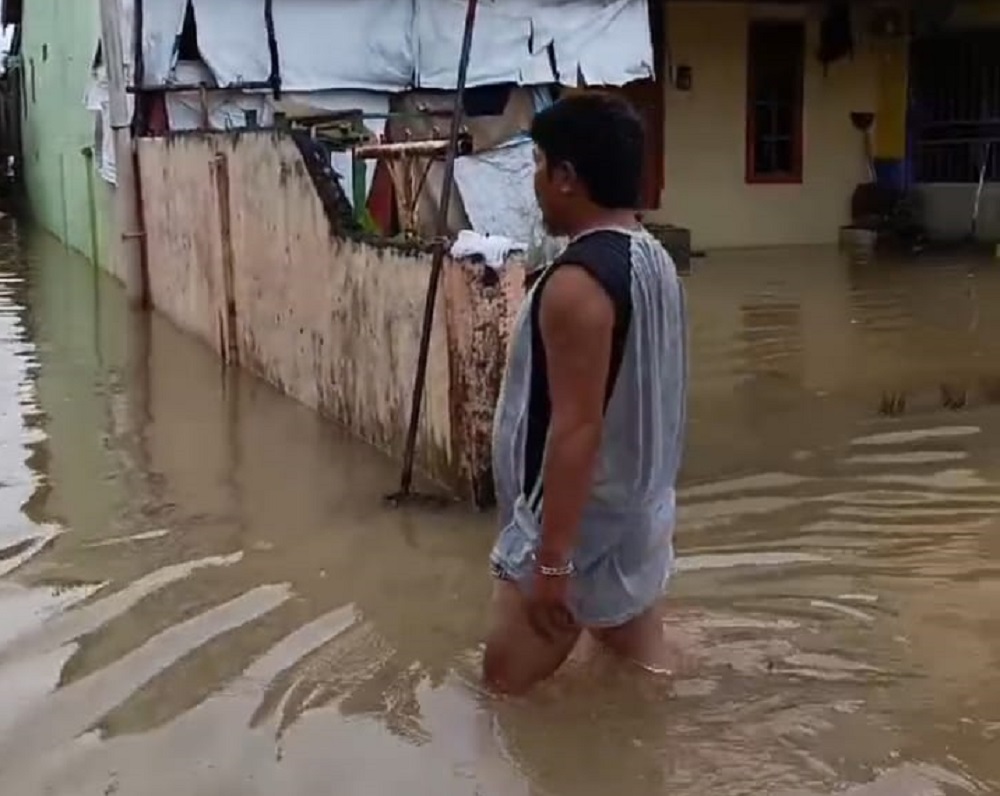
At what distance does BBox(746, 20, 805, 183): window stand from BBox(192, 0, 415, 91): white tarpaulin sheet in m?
5.32

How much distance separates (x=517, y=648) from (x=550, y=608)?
0.25 metres

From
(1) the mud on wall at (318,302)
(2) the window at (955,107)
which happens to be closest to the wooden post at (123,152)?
(1) the mud on wall at (318,302)

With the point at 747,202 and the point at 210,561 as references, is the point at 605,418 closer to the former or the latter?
the point at 210,561

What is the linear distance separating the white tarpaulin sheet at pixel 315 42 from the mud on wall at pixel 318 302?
1.40 metres

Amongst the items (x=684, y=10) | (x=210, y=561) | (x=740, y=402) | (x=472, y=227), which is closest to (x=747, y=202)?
(x=684, y=10)

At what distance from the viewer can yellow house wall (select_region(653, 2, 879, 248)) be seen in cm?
1720

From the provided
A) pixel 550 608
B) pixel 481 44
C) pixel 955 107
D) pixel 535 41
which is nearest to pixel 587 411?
pixel 550 608

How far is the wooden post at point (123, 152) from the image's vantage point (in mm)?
12836

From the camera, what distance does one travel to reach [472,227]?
548 inches

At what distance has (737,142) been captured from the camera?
1758 centimetres

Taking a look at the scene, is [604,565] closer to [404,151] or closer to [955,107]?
[404,151]

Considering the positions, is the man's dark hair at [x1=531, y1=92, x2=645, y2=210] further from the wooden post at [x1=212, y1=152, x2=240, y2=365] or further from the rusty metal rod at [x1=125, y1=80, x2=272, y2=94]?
the rusty metal rod at [x1=125, y1=80, x2=272, y2=94]

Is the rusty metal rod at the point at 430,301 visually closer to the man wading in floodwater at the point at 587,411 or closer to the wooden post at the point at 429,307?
the wooden post at the point at 429,307

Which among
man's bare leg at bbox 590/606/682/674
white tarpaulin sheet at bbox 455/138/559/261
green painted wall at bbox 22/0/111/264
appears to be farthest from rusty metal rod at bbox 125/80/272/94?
man's bare leg at bbox 590/606/682/674
